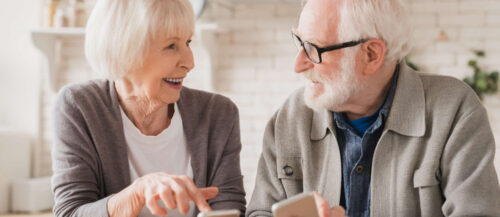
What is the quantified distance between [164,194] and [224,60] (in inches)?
95.4

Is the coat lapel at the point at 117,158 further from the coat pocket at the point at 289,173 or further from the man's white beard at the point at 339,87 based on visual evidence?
the man's white beard at the point at 339,87

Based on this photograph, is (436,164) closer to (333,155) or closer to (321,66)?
(333,155)

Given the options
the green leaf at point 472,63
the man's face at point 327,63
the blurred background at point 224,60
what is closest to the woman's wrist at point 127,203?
the man's face at point 327,63

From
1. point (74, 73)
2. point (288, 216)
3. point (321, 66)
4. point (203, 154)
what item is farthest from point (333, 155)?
point (74, 73)

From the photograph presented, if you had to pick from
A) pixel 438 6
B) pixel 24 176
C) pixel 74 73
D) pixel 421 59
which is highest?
pixel 438 6

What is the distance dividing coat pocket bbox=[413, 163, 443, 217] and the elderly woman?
0.52 m

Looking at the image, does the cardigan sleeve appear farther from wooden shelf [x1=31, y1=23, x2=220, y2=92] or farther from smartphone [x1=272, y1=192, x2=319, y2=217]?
wooden shelf [x1=31, y1=23, x2=220, y2=92]

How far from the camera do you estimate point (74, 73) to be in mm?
3920

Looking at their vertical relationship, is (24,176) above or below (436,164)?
below

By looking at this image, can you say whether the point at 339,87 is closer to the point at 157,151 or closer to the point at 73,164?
the point at 157,151

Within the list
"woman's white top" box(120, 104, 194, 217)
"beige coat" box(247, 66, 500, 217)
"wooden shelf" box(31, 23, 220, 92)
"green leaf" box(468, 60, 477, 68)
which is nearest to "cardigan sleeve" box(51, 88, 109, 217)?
"woman's white top" box(120, 104, 194, 217)

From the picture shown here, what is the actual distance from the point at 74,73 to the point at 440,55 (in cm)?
229

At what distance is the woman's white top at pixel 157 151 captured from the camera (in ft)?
5.81

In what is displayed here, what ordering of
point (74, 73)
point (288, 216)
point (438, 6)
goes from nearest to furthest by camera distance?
1. point (288, 216)
2. point (438, 6)
3. point (74, 73)
